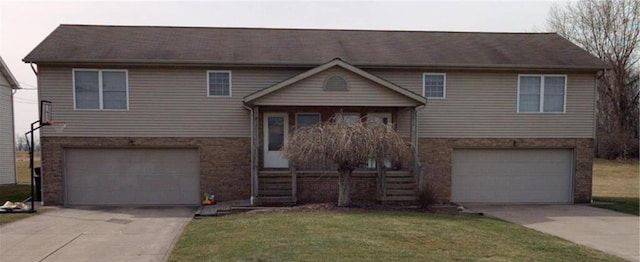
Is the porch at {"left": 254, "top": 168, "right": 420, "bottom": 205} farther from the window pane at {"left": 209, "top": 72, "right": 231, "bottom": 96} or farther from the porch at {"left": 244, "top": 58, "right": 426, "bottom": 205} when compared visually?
A: the window pane at {"left": 209, "top": 72, "right": 231, "bottom": 96}

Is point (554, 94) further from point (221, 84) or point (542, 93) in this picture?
point (221, 84)

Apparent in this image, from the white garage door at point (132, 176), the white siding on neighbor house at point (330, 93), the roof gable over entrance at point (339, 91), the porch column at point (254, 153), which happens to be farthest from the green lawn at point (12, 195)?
the white siding on neighbor house at point (330, 93)

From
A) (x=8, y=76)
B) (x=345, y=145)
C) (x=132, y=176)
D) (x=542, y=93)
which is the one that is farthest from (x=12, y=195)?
(x=542, y=93)

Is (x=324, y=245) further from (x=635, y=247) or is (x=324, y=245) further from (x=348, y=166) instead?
(x=635, y=247)

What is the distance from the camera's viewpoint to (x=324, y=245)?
7.29 metres

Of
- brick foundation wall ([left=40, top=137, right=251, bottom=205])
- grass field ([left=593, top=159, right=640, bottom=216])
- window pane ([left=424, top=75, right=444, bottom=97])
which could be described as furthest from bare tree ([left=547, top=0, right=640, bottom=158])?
brick foundation wall ([left=40, top=137, right=251, bottom=205])

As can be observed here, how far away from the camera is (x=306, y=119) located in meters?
14.4

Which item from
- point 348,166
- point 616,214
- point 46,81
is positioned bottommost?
point 616,214

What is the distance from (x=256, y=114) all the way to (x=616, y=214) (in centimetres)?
1184

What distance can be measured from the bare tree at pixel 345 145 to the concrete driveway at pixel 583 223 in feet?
13.2

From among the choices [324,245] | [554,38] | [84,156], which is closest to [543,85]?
[554,38]

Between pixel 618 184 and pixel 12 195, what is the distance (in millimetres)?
27935

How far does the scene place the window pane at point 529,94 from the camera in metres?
14.5

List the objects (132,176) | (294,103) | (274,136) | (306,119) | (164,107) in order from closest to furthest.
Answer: (294,103) < (164,107) < (132,176) < (274,136) < (306,119)
